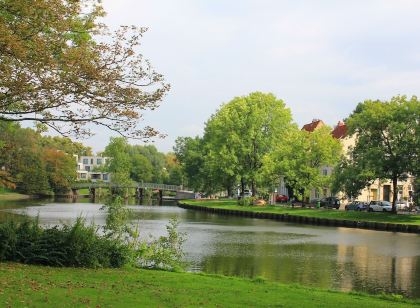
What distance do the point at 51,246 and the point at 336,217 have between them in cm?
4240

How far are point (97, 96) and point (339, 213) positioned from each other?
46.4 meters

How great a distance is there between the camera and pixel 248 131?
69000 millimetres

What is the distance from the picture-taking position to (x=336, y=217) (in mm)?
52969

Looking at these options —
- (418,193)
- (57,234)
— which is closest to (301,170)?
(418,193)

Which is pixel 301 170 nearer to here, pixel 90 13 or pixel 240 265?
pixel 240 265

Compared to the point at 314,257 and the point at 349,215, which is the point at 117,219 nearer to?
the point at 314,257

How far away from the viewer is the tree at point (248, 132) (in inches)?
2717

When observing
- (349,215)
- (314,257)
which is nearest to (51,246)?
(314,257)

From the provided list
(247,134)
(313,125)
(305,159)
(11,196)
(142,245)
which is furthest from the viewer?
(313,125)

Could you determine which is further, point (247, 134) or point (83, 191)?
point (83, 191)

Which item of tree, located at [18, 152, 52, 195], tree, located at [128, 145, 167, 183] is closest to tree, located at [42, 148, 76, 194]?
tree, located at [18, 152, 52, 195]

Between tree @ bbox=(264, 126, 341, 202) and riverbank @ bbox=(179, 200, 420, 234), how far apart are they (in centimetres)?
345

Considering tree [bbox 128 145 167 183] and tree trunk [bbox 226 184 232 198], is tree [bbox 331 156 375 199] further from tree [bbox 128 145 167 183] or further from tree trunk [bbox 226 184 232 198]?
tree [bbox 128 145 167 183]

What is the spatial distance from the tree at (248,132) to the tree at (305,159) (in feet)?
19.8
